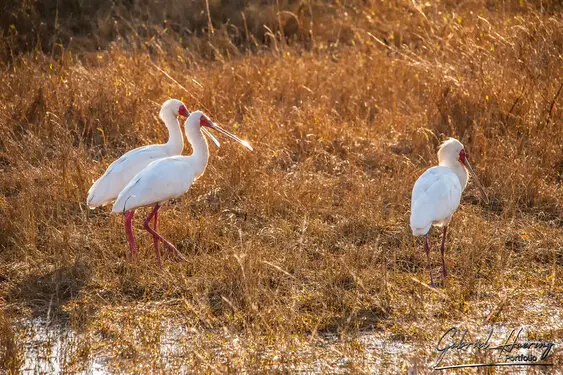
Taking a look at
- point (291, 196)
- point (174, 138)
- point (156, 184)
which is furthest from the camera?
point (174, 138)

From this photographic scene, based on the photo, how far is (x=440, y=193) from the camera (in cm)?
656

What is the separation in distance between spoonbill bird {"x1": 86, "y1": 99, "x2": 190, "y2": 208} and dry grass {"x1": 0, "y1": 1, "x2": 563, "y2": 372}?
319 millimetres

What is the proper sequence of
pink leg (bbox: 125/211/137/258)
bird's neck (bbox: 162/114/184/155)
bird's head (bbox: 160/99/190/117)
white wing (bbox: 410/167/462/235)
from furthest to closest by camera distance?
1. bird's head (bbox: 160/99/190/117)
2. bird's neck (bbox: 162/114/184/155)
3. pink leg (bbox: 125/211/137/258)
4. white wing (bbox: 410/167/462/235)

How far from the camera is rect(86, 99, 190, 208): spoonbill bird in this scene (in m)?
7.18

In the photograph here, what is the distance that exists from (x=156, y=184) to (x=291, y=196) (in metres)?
1.32

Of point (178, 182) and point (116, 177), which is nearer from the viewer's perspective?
point (178, 182)

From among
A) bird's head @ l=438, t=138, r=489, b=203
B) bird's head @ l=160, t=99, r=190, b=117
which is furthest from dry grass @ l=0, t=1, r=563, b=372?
bird's head @ l=160, t=99, r=190, b=117


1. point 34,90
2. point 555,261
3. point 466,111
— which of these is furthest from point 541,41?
point 34,90

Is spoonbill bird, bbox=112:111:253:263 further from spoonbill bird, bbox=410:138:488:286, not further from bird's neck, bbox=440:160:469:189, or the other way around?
bird's neck, bbox=440:160:469:189

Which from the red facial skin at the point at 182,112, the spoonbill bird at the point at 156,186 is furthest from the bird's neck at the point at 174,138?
the spoonbill bird at the point at 156,186

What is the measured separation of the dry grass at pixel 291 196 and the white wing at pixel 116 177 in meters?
0.29

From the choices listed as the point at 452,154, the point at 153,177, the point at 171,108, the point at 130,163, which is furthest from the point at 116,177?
the point at 452,154

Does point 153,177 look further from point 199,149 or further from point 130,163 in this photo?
point 199,149

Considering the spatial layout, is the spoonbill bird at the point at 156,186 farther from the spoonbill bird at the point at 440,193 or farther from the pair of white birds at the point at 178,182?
the spoonbill bird at the point at 440,193
